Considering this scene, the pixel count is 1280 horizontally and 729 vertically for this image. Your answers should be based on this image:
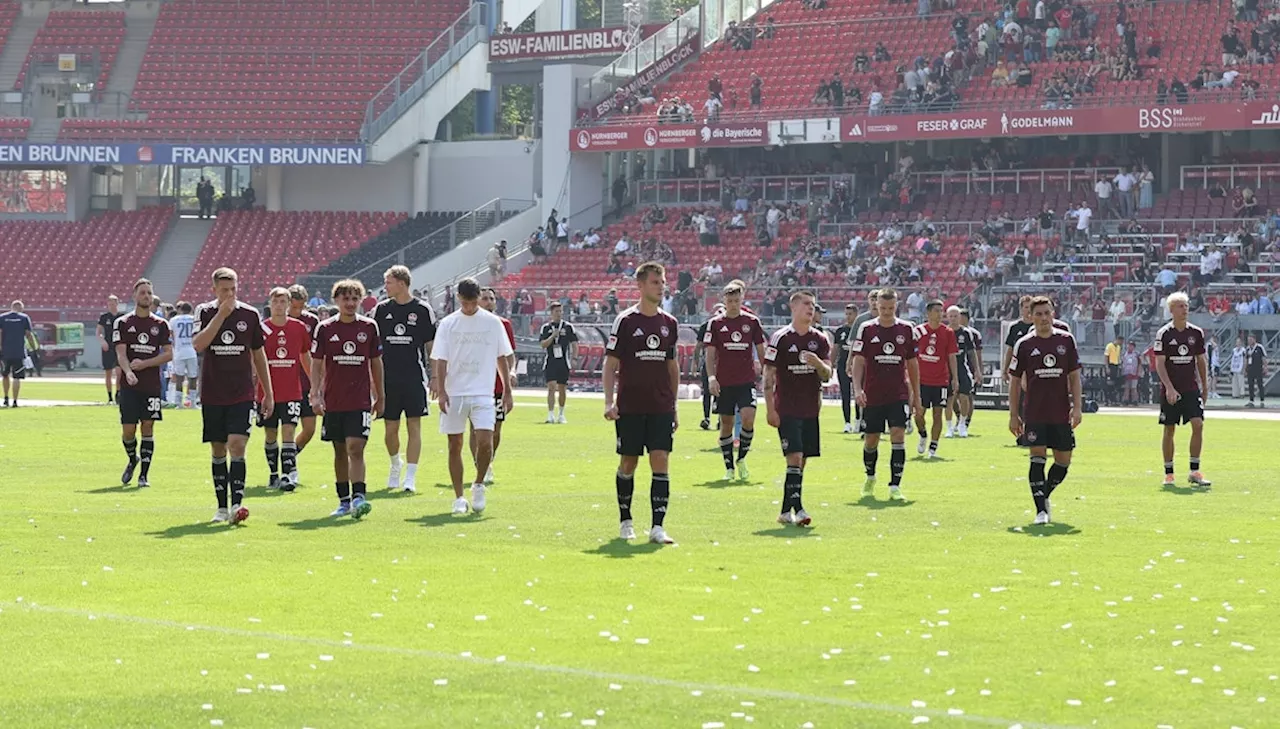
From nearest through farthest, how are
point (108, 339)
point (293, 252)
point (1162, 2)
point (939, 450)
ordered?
point (939, 450) → point (108, 339) → point (1162, 2) → point (293, 252)

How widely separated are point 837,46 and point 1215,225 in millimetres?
15220

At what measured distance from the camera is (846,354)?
32.1 m

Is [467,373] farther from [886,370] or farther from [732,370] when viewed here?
[732,370]

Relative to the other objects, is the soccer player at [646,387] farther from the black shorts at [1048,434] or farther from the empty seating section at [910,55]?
the empty seating section at [910,55]

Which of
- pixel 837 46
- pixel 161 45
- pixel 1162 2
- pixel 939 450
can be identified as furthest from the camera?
pixel 161 45

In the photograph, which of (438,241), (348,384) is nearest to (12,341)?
(348,384)

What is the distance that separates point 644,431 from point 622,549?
0.94 metres

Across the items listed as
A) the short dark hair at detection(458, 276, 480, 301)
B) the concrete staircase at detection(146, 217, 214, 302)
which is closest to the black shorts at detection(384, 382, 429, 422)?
the short dark hair at detection(458, 276, 480, 301)

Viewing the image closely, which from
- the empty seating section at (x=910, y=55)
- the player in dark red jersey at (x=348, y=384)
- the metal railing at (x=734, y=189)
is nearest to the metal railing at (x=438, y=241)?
the metal railing at (x=734, y=189)

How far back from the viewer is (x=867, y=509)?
61.8ft

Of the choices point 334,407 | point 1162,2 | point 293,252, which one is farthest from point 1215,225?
point 334,407

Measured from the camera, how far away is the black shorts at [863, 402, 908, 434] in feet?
65.7

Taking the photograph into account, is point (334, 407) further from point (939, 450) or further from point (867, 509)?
point (939, 450)

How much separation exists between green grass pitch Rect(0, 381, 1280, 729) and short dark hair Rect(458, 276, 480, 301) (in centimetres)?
193
